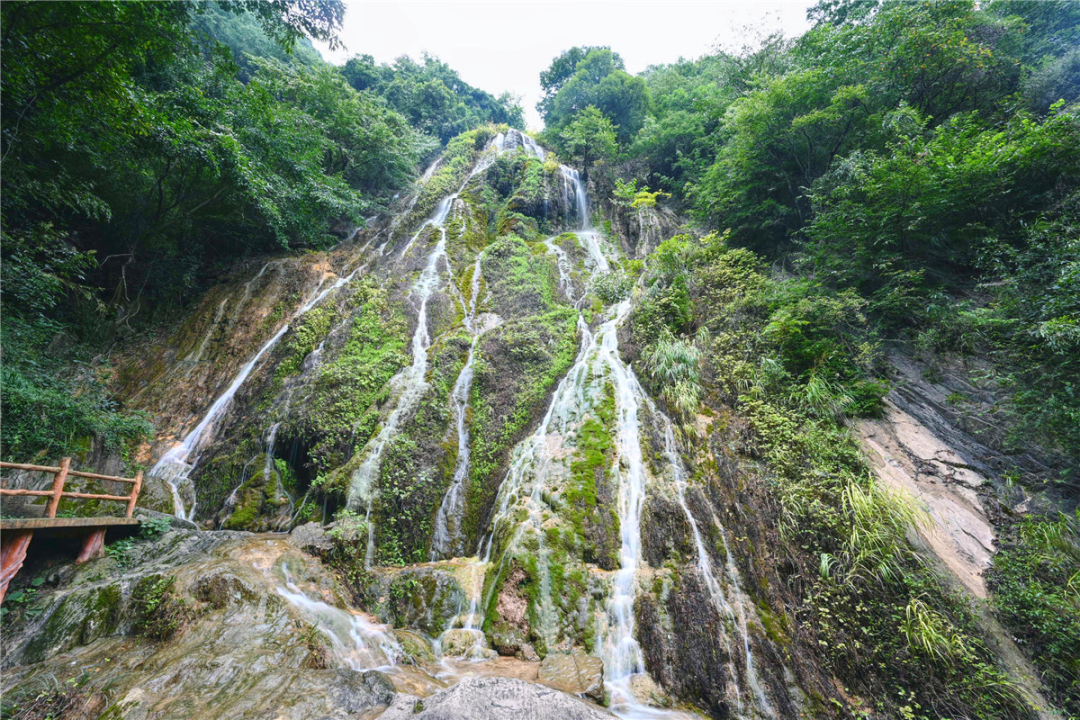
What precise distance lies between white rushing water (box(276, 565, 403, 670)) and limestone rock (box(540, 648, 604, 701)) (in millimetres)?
1822

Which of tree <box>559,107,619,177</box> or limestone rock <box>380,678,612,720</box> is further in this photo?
tree <box>559,107,619,177</box>

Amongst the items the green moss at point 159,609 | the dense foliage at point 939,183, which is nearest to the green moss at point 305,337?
the green moss at point 159,609

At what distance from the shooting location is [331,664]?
3934 millimetres

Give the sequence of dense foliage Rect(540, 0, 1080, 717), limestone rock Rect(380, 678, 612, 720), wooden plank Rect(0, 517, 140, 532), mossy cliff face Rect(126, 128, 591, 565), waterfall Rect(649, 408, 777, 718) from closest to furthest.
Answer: limestone rock Rect(380, 678, 612, 720)
waterfall Rect(649, 408, 777, 718)
dense foliage Rect(540, 0, 1080, 717)
wooden plank Rect(0, 517, 140, 532)
mossy cliff face Rect(126, 128, 591, 565)

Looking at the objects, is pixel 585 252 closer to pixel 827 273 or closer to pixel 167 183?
pixel 827 273

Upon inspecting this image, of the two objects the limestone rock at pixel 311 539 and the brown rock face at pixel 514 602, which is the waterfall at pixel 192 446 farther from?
the brown rock face at pixel 514 602

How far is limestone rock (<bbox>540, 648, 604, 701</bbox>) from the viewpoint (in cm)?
377

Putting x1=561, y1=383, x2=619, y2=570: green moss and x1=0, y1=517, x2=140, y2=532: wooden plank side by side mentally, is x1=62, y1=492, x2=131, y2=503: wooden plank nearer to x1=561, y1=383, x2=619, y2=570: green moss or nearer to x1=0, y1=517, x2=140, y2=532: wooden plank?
x1=0, y1=517, x2=140, y2=532: wooden plank

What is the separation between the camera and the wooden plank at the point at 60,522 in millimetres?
4223

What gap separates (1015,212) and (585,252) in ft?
34.8

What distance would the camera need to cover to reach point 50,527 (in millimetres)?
4660

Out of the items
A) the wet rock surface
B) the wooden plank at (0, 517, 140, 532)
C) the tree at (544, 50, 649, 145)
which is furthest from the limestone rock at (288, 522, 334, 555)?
the tree at (544, 50, 649, 145)

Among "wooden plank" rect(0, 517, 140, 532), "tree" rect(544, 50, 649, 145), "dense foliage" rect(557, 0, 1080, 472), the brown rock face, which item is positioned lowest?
the brown rock face

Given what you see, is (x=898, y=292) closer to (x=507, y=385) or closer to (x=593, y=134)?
(x=507, y=385)
